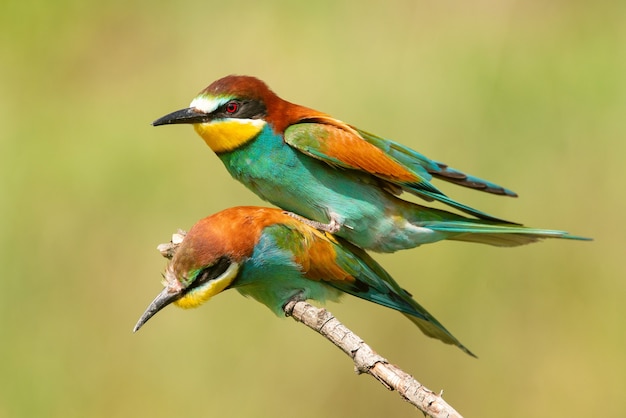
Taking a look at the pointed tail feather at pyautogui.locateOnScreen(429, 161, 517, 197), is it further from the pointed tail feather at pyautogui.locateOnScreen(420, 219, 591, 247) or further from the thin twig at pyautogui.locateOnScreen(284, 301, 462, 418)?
the thin twig at pyautogui.locateOnScreen(284, 301, 462, 418)

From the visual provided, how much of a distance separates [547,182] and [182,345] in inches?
61.9

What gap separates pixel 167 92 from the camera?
4328 mm

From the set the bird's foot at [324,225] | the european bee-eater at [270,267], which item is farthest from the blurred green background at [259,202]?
the bird's foot at [324,225]

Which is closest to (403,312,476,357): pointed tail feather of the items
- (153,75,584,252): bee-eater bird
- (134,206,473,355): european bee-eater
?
(134,206,473,355): european bee-eater

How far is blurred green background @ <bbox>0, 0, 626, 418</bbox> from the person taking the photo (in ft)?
11.5

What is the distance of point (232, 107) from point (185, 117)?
152 mm

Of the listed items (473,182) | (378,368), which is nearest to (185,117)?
(473,182)

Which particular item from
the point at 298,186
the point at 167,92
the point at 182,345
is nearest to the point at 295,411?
the point at 182,345

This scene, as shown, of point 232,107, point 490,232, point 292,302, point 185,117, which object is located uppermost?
point 490,232

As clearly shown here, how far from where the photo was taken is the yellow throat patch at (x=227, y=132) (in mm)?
2740

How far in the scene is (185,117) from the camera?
268 cm

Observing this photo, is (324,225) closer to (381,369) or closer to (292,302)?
(292,302)

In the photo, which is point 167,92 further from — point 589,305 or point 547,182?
point 589,305

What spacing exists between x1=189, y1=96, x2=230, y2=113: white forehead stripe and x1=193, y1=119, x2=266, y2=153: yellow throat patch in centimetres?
4
